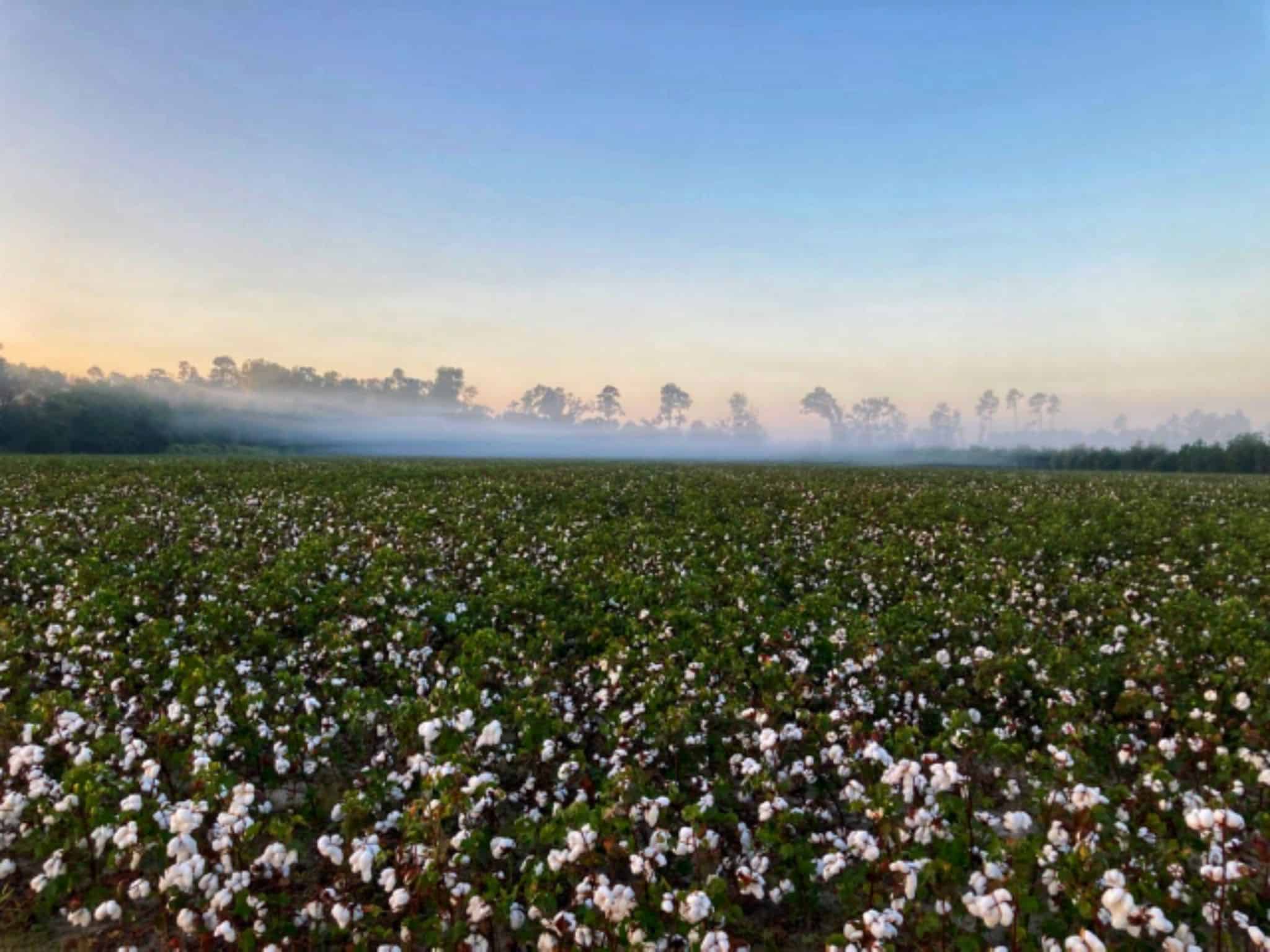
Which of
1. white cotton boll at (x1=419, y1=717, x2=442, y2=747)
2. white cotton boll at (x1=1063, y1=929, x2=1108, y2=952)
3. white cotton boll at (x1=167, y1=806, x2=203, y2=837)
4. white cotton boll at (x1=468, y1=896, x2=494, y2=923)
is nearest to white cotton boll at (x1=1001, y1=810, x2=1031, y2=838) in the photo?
white cotton boll at (x1=1063, y1=929, x2=1108, y2=952)

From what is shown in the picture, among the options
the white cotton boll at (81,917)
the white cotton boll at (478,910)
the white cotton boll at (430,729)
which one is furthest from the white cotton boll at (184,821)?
the white cotton boll at (478,910)

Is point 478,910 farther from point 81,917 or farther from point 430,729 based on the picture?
point 81,917

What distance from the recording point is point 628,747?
686 centimetres

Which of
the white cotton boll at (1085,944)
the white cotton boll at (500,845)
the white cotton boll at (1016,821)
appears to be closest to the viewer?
the white cotton boll at (1085,944)

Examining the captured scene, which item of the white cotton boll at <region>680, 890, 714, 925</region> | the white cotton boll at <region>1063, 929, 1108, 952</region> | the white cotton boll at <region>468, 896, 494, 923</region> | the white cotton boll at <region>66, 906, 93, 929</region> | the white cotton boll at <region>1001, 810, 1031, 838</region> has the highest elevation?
the white cotton boll at <region>1001, 810, 1031, 838</region>

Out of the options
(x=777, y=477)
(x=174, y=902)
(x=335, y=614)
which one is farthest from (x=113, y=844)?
(x=777, y=477)

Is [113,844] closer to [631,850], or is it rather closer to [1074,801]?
[631,850]

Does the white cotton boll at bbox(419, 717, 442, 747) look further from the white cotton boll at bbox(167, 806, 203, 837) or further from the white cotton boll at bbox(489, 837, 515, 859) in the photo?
the white cotton boll at bbox(167, 806, 203, 837)

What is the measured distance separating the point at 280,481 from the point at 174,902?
2881 cm

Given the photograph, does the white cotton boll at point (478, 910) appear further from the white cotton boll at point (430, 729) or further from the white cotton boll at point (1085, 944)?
the white cotton boll at point (1085, 944)

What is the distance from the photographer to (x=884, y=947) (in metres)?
3.64

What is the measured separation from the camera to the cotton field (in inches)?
170

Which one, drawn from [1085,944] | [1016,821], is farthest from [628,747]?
[1085,944]

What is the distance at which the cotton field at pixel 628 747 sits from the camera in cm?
432
